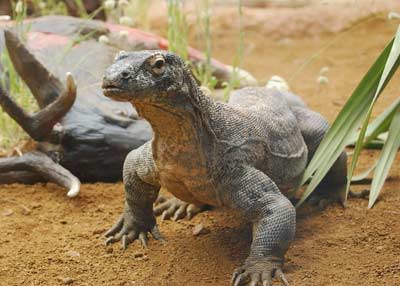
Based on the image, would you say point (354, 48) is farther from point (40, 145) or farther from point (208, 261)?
point (208, 261)

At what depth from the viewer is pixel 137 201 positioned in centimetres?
466

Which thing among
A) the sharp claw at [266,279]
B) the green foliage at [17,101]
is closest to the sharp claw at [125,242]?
the sharp claw at [266,279]

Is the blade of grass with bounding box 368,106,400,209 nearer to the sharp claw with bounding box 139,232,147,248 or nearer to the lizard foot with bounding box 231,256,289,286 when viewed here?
the lizard foot with bounding box 231,256,289,286

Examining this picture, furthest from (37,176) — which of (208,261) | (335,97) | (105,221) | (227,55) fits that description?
(227,55)

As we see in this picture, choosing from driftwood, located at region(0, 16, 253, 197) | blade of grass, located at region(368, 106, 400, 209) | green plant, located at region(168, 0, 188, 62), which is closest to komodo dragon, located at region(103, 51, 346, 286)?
blade of grass, located at region(368, 106, 400, 209)

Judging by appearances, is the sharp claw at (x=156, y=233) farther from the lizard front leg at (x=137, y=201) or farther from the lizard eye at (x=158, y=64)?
the lizard eye at (x=158, y=64)

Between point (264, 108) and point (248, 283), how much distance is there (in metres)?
1.38

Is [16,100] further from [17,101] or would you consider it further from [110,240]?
[110,240]

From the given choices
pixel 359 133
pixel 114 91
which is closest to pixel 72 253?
pixel 114 91

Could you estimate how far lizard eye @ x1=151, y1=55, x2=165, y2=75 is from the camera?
3541 mm

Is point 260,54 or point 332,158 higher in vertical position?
point 332,158

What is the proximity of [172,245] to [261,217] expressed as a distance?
29.0 inches

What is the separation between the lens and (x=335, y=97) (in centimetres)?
826

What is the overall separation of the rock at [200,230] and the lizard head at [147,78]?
133 centimetres
